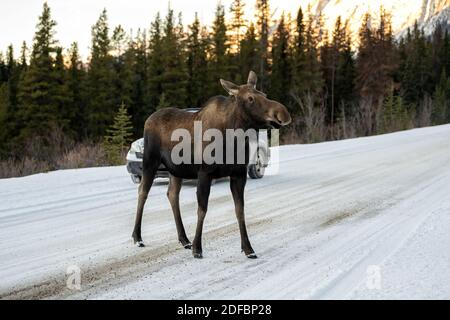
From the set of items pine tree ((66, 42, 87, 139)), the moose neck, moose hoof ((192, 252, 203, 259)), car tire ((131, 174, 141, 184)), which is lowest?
moose hoof ((192, 252, 203, 259))

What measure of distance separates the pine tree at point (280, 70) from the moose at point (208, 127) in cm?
5525

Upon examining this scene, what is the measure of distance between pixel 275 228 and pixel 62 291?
11.5ft

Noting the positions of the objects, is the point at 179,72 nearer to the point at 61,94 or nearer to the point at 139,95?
the point at 139,95

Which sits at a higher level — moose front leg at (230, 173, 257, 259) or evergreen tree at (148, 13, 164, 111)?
evergreen tree at (148, 13, 164, 111)

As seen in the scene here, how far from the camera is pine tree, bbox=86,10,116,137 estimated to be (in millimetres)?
53438

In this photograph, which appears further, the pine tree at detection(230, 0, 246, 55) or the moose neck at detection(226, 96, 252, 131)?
the pine tree at detection(230, 0, 246, 55)

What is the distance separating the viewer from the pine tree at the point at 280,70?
202 feet

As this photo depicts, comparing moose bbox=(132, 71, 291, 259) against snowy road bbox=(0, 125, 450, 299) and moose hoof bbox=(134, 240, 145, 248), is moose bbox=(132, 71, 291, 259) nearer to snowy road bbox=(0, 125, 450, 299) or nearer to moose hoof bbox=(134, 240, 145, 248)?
moose hoof bbox=(134, 240, 145, 248)

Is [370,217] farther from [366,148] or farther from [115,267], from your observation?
[366,148]

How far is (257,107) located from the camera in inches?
205

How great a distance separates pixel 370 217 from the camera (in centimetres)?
775

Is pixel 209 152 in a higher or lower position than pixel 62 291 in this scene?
higher

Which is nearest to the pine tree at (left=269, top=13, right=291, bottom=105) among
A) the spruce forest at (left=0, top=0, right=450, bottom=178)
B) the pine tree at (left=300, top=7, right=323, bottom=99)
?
the spruce forest at (left=0, top=0, right=450, bottom=178)
